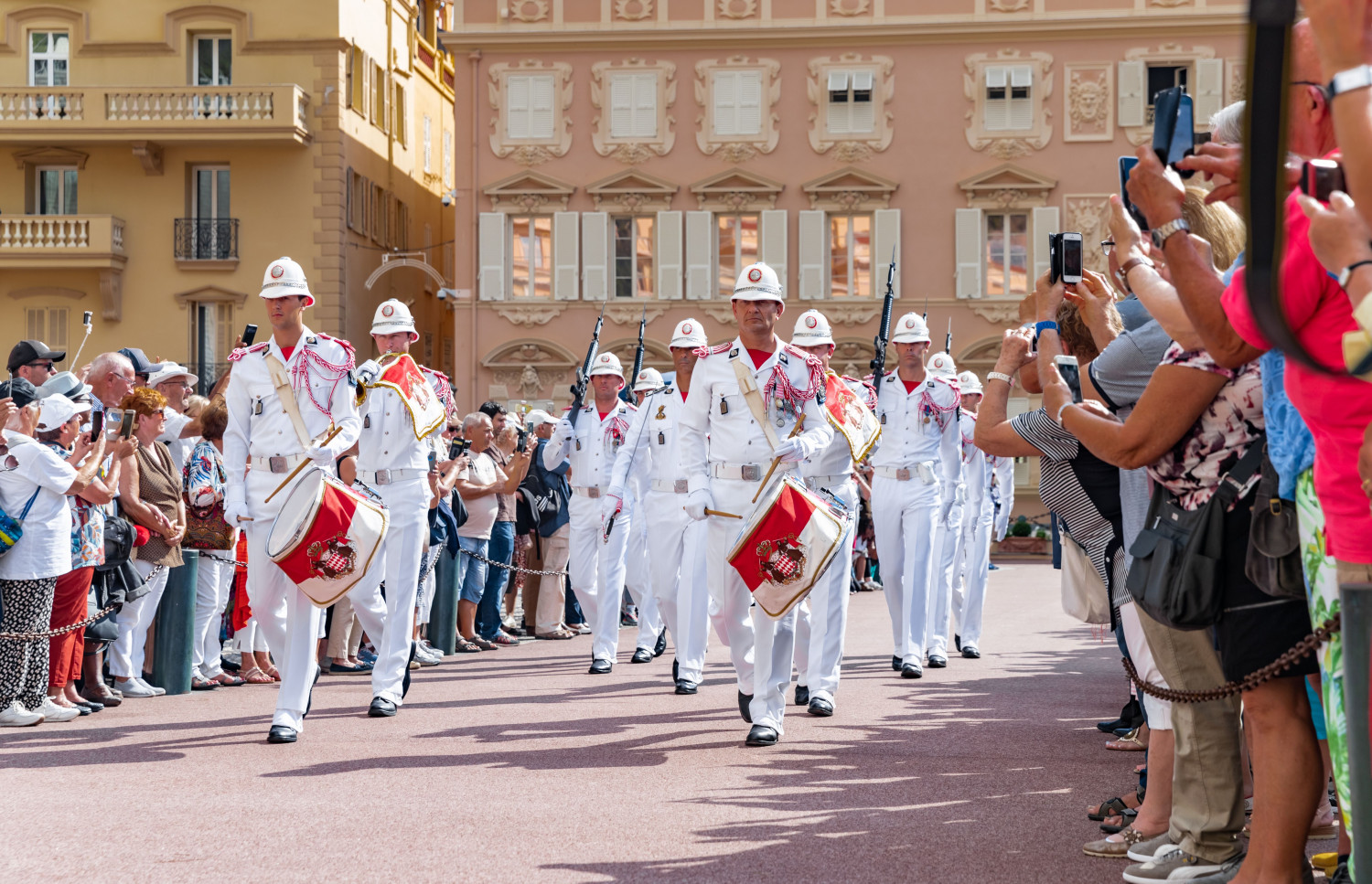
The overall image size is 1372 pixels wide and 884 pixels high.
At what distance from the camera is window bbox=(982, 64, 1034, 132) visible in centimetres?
3962

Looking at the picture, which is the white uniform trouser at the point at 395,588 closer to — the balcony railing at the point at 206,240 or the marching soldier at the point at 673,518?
the marching soldier at the point at 673,518

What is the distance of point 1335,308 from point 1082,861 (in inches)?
109

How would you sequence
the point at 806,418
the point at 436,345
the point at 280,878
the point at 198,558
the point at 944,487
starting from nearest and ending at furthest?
the point at 280,878 → the point at 806,418 → the point at 198,558 → the point at 944,487 → the point at 436,345

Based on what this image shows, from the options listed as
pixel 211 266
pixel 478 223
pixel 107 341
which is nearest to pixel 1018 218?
pixel 478 223

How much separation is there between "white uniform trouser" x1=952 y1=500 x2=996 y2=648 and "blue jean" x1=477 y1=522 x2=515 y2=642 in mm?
4366

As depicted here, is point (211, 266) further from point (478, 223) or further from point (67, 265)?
point (478, 223)

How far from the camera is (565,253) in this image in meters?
40.8

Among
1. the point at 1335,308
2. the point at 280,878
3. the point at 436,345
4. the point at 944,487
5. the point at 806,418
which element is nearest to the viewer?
the point at 1335,308

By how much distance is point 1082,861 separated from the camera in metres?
5.83

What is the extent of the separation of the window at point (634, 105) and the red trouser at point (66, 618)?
103 ft

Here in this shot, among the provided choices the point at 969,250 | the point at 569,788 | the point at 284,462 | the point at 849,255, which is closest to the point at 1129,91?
the point at 969,250

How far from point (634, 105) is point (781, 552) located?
32581 mm

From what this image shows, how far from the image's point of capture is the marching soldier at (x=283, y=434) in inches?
368

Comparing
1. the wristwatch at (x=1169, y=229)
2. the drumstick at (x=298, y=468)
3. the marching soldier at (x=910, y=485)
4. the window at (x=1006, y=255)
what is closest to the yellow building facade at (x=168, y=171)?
the window at (x=1006, y=255)
